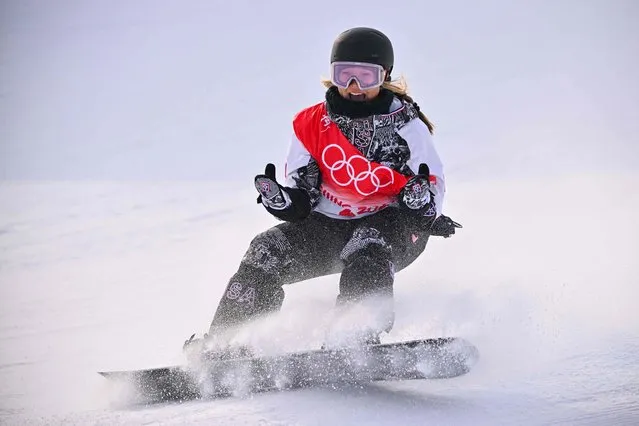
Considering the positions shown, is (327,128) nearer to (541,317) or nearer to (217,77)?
(541,317)

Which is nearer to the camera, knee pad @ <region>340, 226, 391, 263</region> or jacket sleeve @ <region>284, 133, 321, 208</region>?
knee pad @ <region>340, 226, 391, 263</region>

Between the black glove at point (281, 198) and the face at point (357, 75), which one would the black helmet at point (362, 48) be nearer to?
the face at point (357, 75)

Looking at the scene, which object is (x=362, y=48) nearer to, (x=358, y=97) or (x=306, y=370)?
(x=358, y=97)

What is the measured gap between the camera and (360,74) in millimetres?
3598

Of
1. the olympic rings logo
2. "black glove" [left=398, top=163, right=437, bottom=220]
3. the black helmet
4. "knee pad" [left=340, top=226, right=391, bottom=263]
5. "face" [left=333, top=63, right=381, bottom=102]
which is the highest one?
the black helmet

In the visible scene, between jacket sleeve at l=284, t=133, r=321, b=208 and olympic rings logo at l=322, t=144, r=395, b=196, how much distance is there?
92 millimetres

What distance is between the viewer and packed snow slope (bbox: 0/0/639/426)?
11.0 ft

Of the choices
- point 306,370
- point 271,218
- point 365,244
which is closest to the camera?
point 306,370

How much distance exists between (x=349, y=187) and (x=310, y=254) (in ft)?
1.19

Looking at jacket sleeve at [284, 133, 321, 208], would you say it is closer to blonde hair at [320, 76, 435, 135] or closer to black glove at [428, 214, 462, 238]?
blonde hair at [320, 76, 435, 135]

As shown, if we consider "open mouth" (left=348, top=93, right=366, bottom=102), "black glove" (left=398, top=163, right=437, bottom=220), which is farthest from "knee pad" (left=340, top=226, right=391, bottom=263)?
"open mouth" (left=348, top=93, right=366, bottom=102)

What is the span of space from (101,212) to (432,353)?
5899 mm

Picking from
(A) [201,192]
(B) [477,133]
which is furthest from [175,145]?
(B) [477,133]

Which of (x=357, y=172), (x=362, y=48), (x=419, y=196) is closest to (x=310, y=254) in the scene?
(x=357, y=172)
